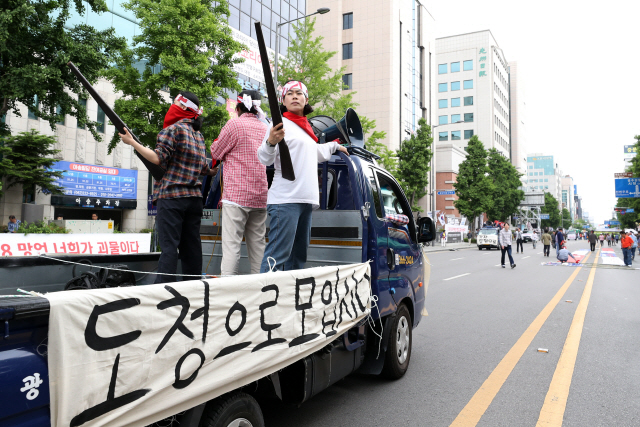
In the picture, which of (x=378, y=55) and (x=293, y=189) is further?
(x=378, y=55)

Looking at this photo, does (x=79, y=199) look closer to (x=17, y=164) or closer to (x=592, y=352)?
(x=17, y=164)

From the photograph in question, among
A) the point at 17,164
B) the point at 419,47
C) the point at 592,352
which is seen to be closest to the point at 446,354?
the point at 592,352

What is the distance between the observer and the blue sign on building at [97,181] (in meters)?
23.6

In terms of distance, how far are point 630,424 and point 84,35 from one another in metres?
15.3

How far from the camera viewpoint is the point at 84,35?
13.1m

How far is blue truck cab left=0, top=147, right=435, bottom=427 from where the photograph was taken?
4.44 ft

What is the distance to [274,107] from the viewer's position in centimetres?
266

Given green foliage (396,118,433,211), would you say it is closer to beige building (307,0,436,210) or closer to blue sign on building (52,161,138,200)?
beige building (307,0,436,210)

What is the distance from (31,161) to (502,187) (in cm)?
5009

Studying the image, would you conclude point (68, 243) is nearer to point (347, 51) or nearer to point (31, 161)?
point (31, 161)

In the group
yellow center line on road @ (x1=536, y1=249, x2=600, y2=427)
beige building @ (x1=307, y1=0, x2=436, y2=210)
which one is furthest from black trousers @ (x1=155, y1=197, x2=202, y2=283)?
beige building @ (x1=307, y1=0, x2=436, y2=210)

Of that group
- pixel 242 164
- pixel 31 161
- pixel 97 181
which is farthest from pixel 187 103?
pixel 97 181

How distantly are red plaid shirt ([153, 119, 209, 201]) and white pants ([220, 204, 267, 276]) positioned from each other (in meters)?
0.32

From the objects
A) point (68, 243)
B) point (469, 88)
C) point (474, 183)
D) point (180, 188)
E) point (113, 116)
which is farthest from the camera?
point (469, 88)
